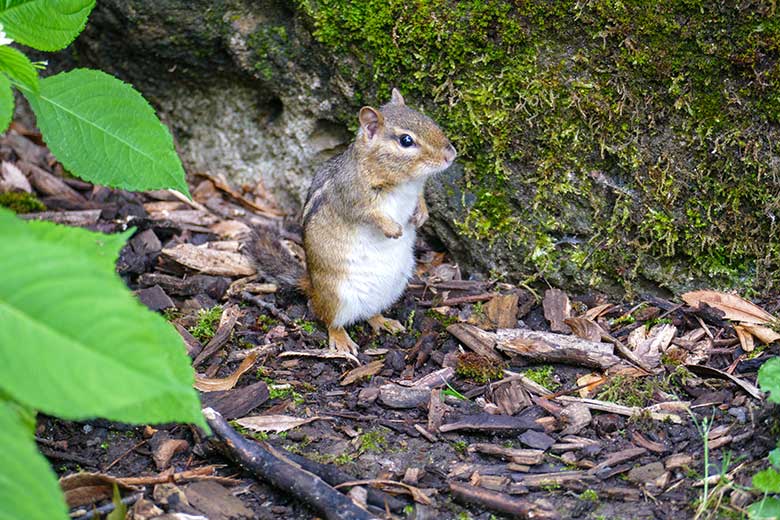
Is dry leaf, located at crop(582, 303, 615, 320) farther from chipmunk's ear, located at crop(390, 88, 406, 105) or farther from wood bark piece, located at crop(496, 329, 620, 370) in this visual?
chipmunk's ear, located at crop(390, 88, 406, 105)

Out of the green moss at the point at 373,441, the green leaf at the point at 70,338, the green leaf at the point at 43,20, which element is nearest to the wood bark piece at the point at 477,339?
the green moss at the point at 373,441

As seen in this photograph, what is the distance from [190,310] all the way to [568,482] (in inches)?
96.0

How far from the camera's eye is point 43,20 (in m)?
3.18

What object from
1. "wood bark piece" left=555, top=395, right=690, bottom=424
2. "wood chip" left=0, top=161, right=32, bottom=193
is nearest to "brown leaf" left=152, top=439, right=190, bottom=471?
"wood bark piece" left=555, top=395, right=690, bottom=424

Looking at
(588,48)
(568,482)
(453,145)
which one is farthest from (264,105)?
(568,482)

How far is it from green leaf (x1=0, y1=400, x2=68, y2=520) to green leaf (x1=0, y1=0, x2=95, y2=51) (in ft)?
5.69

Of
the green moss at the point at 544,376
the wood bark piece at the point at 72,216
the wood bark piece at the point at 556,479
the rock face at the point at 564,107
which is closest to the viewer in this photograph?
the wood bark piece at the point at 556,479

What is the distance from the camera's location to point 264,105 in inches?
237

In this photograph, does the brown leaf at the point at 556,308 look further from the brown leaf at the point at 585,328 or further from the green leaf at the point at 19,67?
the green leaf at the point at 19,67

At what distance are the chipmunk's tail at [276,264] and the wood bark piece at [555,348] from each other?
1296 millimetres

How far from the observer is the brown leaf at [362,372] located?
4.43m

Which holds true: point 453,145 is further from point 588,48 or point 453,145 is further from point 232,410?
point 232,410

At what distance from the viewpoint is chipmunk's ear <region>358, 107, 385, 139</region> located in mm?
4750

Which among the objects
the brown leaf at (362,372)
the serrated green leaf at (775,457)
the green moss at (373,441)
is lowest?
the brown leaf at (362,372)
